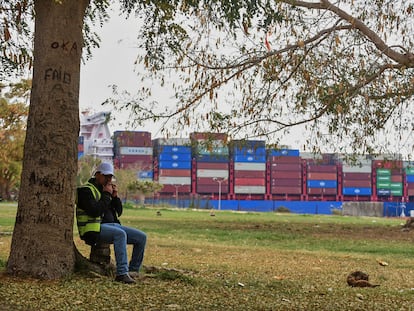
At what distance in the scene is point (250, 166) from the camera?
264ft

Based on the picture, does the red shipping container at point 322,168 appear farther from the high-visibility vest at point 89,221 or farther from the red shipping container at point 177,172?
the high-visibility vest at point 89,221

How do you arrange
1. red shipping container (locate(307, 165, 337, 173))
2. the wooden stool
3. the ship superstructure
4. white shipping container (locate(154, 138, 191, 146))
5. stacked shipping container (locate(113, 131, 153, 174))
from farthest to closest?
1. red shipping container (locate(307, 165, 337, 173))
2. stacked shipping container (locate(113, 131, 153, 174))
3. the ship superstructure
4. white shipping container (locate(154, 138, 191, 146))
5. the wooden stool

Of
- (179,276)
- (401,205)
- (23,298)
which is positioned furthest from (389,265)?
(401,205)

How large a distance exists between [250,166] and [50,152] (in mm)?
75416

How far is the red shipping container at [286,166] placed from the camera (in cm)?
7844

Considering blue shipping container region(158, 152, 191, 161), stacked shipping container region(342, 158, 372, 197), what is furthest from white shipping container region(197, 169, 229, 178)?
stacked shipping container region(342, 158, 372, 197)

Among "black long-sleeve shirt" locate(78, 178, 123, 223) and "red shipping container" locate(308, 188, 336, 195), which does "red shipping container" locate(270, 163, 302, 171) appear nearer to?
"red shipping container" locate(308, 188, 336, 195)

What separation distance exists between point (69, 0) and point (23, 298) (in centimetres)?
264

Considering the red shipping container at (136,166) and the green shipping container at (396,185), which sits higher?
the red shipping container at (136,166)

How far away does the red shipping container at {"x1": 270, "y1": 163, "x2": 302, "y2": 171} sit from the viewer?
78.4 metres

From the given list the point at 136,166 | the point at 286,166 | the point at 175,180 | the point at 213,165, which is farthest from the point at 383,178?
the point at 136,166

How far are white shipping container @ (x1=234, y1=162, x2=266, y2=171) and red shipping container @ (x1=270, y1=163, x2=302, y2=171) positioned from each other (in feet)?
4.22

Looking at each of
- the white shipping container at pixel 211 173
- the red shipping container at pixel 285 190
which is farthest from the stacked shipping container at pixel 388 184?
the white shipping container at pixel 211 173

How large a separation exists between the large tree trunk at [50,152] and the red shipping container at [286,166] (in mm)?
73601
